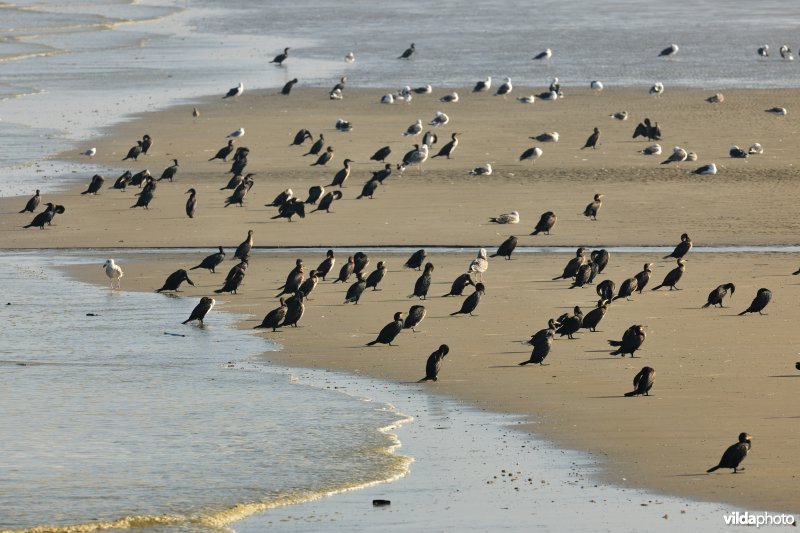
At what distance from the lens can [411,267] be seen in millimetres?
27516

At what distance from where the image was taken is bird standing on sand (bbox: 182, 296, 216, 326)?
23359 millimetres

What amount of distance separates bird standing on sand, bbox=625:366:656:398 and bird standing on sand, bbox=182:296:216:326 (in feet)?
24.1

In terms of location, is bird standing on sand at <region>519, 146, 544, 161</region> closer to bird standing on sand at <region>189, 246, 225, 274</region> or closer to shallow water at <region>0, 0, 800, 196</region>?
shallow water at <region>0, 0, 800, 196</region>

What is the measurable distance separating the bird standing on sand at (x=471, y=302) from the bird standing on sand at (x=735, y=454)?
8384 mm

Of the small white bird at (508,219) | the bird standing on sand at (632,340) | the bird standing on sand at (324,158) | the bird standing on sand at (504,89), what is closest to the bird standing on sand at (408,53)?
the bird standing on sand at (504,89)

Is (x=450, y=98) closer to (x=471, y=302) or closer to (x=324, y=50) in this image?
(x=324, y=50)

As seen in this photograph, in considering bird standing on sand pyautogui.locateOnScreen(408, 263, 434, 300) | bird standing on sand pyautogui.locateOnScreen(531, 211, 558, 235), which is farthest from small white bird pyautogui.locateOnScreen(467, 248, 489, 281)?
bird standing on sand pyautogui.locateOnScreen(531, 211, 558, 235)

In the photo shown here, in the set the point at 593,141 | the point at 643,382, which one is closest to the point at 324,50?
the point at 593,141

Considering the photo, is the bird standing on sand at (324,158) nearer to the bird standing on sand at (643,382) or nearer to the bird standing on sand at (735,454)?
the bird standing on sand at (643,382)

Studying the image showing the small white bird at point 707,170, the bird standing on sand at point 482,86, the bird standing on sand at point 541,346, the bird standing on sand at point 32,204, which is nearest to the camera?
the bird standing on sand at point 541,346

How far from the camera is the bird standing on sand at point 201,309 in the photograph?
23359 millimetres

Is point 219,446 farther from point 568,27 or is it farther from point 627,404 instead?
point 568,27

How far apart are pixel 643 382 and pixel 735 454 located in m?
2.96

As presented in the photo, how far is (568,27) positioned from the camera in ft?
273
